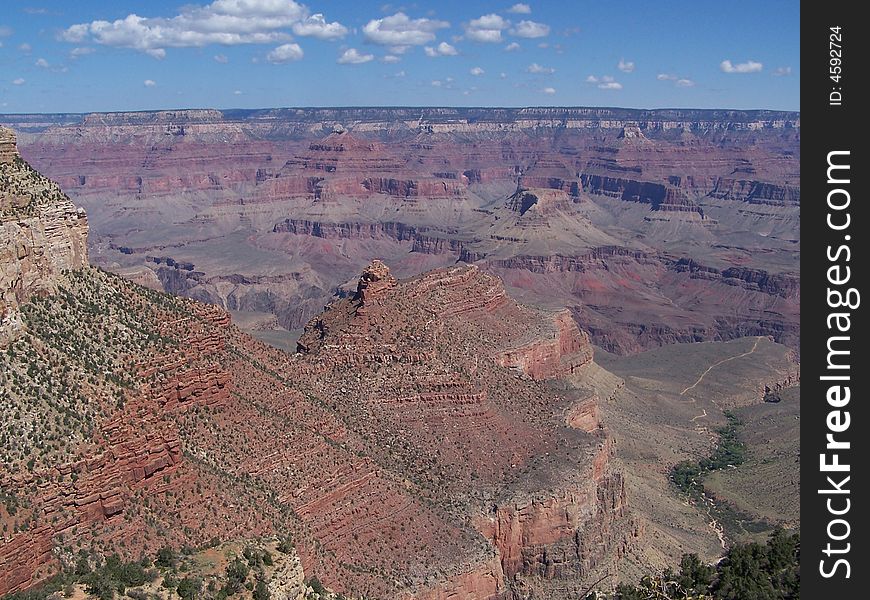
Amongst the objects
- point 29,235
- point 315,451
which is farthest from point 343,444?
point 29,235

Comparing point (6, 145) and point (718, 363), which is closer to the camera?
point (6, 145)

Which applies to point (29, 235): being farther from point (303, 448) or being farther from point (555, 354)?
point (555, 354)

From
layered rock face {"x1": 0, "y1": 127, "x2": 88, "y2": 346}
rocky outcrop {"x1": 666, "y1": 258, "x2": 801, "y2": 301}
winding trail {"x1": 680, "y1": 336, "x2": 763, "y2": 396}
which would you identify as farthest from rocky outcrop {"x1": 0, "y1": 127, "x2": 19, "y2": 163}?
rocky outcrop {"x1": 666, "y1": 258, "x2": 801, "y2": 301}

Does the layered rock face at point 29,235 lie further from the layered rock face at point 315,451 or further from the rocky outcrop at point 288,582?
the rocky outcrop at point 288,582

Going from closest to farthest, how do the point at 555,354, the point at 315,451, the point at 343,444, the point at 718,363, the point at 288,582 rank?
the point at 288,582 < the point at 315,451 < the point at 343,444 < the point at 555,354 < the point at 718,363

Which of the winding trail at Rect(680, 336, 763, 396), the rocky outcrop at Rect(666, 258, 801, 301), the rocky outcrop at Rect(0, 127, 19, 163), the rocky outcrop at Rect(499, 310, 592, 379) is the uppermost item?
the rocky outcrop at Rect(0, 127, 19, 163)

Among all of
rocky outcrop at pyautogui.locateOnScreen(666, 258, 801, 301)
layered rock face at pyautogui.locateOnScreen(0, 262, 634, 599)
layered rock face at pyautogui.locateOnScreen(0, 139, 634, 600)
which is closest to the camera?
layered rock face at pyautogui.locateOnScreen(0, 139, 634, 600)

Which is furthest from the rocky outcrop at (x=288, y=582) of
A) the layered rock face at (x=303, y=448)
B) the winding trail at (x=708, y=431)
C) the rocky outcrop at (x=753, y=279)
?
the rocky outcrop at (x=753, y=279)

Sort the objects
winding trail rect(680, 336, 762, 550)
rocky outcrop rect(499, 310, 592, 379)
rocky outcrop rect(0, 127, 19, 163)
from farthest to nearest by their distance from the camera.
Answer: rocky outcrop rect(499, 310, 592, 379) → winding trail rect(680, 336, 762, 550) → rocky outcrop rect(0, 127, 19, 163)

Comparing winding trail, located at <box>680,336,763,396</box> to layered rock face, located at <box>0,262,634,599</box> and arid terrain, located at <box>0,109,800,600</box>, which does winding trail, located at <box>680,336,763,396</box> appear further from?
layered rock face, located at <box>0,262,634,599</box>

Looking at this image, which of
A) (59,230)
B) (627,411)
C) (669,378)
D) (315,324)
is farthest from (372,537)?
(669,378)
